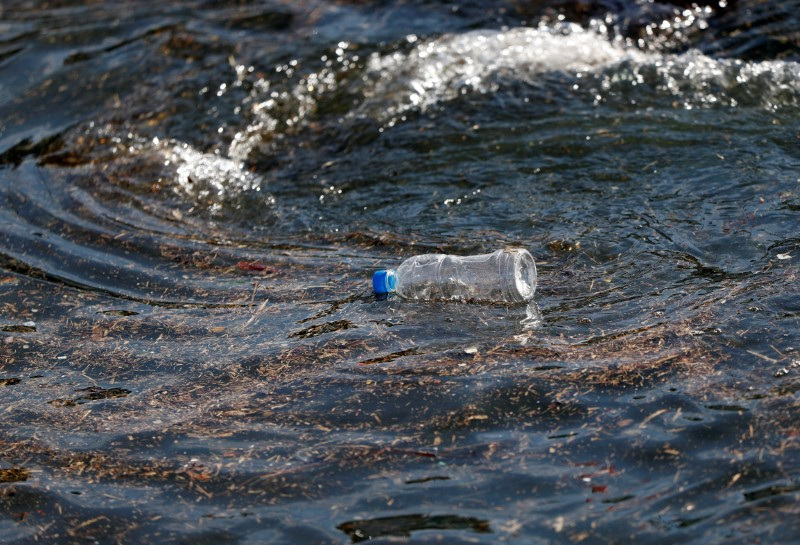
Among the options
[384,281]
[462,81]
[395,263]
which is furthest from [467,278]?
[462,81]

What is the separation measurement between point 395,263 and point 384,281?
2.05 feet

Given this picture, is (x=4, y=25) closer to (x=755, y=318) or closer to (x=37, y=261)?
(x=37, y=261)

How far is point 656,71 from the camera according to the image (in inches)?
343

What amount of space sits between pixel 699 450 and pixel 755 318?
1.18 m

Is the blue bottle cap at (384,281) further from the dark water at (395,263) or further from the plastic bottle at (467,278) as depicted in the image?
the dark water at (395,263)

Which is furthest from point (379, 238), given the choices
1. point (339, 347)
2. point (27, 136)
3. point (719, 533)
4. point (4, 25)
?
point (4, 25)

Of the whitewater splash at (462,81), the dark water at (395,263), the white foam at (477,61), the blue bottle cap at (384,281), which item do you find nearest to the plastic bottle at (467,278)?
the blue bottle cap at (384,281)

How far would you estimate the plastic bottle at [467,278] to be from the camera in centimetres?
545

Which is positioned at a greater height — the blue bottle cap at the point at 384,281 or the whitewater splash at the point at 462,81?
the whitewater splash at the point at 462,81

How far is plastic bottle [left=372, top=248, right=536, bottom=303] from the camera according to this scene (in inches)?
214

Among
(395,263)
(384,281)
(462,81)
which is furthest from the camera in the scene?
(462,81)

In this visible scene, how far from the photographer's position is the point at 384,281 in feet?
18.3

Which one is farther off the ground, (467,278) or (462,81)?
(462,81)

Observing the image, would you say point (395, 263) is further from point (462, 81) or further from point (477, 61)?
point (477, 61)
